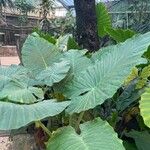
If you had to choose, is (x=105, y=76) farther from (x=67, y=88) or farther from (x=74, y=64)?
(x=74, y=64)

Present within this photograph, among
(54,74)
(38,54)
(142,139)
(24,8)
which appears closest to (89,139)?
(142,139)

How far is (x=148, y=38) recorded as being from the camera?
202 centimetres

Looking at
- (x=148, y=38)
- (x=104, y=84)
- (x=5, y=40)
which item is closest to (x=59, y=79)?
(x=104, y=84)

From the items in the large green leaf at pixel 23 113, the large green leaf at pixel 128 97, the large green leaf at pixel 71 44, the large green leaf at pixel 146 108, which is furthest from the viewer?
the large green leaf at pixel 71 44

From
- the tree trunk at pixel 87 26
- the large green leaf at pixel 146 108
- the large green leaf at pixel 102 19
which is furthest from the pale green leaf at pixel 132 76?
the large green leaf at pixel 102 19

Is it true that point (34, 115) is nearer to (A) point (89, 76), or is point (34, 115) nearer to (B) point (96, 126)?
(B) point (96, 126)

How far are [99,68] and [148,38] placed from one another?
0.88 feet

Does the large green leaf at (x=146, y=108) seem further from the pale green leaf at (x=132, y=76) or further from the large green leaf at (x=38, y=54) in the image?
the large green leaf at (x=38, y=54)

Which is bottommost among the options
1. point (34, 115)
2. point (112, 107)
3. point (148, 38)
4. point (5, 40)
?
point (5, 40)

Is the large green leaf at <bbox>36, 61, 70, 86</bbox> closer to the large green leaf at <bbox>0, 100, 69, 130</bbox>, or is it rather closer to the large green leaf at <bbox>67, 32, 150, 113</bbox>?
the large green leaf at <bbox>67, 32, 150, 113</bbox>

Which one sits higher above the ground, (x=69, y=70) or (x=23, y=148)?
(x=69, y=70)

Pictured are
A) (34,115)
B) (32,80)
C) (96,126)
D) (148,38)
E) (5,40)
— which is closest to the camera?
(34,115)

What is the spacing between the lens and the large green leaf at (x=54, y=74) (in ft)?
7.09

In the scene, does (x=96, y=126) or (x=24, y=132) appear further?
(x=24, y=132)
